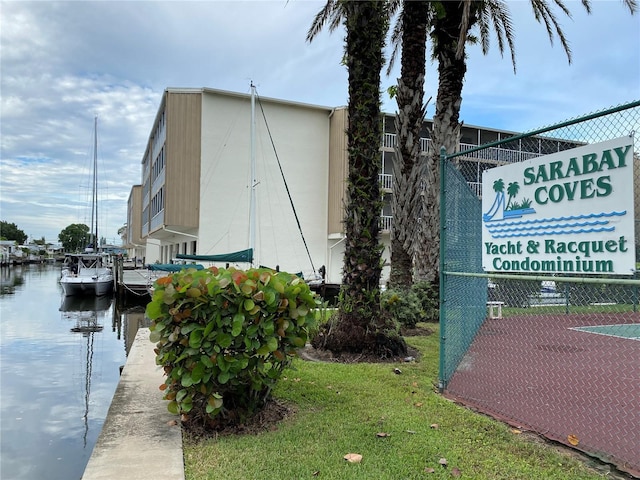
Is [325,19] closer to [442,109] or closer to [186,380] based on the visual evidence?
[442,109]

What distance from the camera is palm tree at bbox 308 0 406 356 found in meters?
7.45

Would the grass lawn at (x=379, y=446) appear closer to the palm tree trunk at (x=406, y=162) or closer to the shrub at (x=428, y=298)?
the shrub at (x=428, y=298)

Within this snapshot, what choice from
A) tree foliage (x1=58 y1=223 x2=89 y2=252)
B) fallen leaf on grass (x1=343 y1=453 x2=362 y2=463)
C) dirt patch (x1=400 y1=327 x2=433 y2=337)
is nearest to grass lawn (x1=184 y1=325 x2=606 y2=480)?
fallen leaf on grass (x1=343 y1=453 x2=362 y2=463)

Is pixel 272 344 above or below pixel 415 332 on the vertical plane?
above

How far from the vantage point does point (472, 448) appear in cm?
392

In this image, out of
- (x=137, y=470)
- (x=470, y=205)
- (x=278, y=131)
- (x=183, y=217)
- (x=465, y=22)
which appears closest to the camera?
(x=137, y=470)

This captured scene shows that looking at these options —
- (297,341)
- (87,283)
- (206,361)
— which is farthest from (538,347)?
(87,283)

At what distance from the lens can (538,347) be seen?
28.3 ft

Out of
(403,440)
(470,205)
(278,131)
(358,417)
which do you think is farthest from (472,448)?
(278,131)

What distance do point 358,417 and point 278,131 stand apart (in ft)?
Result: 82.9

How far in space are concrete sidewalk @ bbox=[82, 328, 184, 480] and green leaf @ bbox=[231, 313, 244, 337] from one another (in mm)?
1085

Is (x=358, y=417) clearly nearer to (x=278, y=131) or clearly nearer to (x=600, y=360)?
(x=600, y=360)

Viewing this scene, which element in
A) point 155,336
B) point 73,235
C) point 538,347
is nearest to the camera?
point 155,336

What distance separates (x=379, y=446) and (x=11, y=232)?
158308 millimetres
